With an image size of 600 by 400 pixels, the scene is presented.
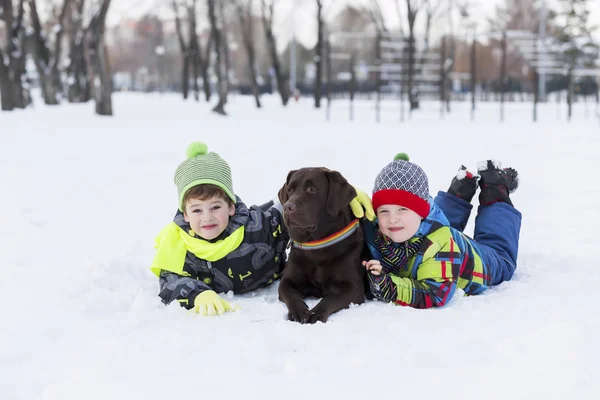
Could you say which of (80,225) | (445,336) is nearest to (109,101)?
(80,225)

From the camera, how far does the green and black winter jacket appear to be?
3.90m

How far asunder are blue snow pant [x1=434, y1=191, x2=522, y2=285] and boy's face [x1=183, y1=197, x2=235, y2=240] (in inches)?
57.9

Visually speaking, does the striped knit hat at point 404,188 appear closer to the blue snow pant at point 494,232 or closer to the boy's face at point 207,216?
the blue snow pant at point 494,232

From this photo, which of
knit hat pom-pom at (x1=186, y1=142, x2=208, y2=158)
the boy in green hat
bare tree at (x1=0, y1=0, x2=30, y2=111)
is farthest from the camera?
bare tree at (x1=0, y1=0, x2=30, y2=111)

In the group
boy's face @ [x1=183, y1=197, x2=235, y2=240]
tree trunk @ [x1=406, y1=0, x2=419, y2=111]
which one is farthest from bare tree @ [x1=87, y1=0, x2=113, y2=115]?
boy's face @ [x1=183, y1=197, x2=235, y2=240]

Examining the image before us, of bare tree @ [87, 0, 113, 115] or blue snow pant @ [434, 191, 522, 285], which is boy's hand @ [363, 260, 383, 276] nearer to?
blue snow pant @ [434, 191, 522, 285]

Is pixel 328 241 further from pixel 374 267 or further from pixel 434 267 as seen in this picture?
pixel 434 267

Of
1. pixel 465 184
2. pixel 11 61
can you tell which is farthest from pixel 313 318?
pixel 11 61

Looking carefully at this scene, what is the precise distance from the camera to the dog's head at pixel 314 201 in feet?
11.3

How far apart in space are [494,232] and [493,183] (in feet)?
1.35

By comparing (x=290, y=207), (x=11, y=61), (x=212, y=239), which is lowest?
(x=212, y=239)

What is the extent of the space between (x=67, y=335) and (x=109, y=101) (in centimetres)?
1536

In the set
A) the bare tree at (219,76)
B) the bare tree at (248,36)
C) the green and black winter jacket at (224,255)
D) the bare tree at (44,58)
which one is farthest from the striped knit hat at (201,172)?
the bare tree at (248,36)

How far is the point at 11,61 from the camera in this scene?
61.6 feet
